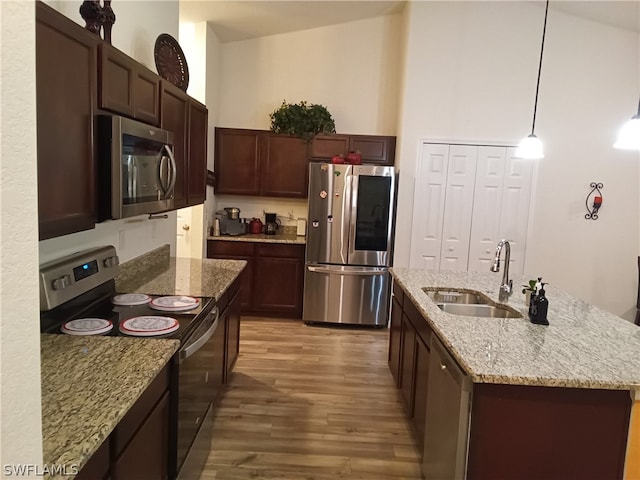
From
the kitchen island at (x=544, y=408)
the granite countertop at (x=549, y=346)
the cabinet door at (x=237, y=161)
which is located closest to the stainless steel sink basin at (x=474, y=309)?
the granite countertop at (x=549, y=346)

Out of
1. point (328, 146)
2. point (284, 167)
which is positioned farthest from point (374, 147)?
point (284, 167)

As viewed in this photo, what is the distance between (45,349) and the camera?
157 centimetres

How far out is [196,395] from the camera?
2154 mm

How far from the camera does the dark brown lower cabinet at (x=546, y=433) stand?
1.65 m

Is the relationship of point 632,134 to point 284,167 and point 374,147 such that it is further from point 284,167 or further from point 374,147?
point 284,167

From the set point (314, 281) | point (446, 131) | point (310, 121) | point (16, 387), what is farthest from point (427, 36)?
point (16, 387)

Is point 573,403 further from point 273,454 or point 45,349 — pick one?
point 45,349

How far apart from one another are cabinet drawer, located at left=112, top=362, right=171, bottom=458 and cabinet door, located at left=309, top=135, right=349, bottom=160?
3707mm

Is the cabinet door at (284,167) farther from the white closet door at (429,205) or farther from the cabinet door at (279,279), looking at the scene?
the white closet door at (429,205)

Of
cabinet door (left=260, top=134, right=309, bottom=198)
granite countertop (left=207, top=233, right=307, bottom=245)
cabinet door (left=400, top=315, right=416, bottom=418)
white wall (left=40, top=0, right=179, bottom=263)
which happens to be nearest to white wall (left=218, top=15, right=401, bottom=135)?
cabinet door (left=260, top=134, right=309, bottom=198)

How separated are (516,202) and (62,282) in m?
4.36

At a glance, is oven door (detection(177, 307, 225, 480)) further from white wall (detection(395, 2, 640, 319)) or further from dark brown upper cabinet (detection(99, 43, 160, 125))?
white wall (detection(395, 2, 640, 319))

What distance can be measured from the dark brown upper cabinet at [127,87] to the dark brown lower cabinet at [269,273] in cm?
270

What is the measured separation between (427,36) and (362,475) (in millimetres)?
4055
